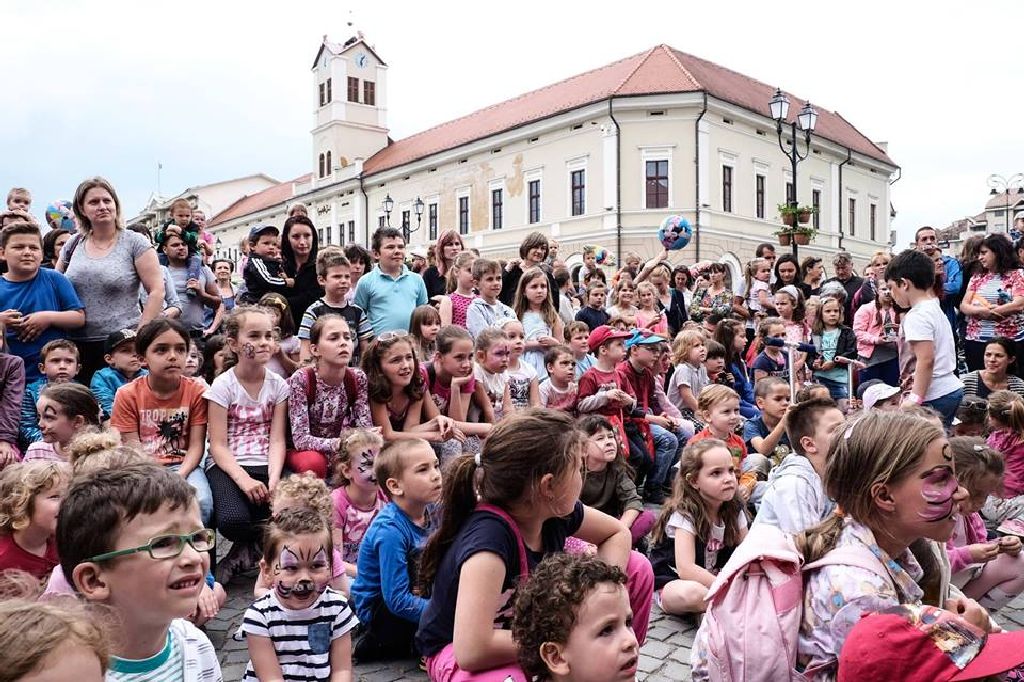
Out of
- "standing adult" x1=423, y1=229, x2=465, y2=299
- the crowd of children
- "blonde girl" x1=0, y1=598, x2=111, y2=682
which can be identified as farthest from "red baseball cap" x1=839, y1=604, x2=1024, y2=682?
"standing adult" x1=423, y1=229, x2=465, y2=299

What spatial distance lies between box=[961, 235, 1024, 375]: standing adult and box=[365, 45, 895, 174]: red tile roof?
25.8 meters

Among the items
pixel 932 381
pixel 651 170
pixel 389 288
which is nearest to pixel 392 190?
pixel 651 170

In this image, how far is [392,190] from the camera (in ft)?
149

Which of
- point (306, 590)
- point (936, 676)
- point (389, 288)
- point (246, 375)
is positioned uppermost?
point (389, 288)

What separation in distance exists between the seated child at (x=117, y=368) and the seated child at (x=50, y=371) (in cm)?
18

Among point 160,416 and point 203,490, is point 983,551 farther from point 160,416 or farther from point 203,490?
point 160,416

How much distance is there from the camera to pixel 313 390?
5.10m

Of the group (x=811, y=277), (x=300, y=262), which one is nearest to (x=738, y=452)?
(x=300, y=262)

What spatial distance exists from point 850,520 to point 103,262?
5.47 m

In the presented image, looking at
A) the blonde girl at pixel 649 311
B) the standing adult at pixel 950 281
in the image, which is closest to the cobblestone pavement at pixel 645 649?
the blonde girl at pixel 649 311

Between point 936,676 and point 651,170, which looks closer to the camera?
point 936,676

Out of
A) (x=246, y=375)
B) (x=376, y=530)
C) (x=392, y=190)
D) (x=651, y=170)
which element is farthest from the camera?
(x=392, y=190)

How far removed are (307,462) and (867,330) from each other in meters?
7.15

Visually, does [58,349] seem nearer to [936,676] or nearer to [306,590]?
[306,590]
